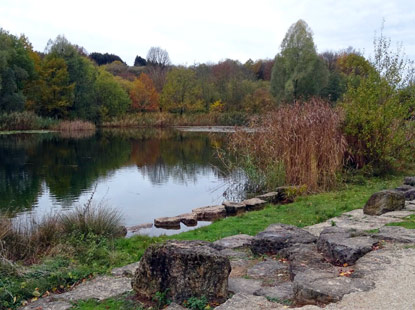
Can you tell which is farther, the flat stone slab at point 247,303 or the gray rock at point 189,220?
the gray rock at point 189,220

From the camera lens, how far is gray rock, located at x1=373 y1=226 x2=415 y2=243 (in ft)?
15.7

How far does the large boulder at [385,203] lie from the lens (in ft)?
21.5

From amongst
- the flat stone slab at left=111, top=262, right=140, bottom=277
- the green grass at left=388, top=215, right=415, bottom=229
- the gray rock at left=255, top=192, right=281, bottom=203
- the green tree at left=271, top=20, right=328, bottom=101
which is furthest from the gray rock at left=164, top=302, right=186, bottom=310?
the green tree at left=271, top=20, right=328, bottom=101

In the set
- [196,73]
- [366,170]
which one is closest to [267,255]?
[366,170]

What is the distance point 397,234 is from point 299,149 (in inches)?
213

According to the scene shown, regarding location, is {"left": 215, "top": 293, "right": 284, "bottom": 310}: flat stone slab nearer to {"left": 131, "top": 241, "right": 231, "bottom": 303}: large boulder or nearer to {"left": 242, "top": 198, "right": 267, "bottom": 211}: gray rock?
A: {"left": 131, "top": 241, "right": 231, "bottom": 303}: large boulder

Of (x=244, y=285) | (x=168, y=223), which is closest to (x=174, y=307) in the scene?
(x=244, y=285)

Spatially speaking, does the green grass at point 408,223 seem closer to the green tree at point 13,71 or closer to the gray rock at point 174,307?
the gray rock at point 174,307

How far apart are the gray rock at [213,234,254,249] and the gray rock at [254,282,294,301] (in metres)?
1.41

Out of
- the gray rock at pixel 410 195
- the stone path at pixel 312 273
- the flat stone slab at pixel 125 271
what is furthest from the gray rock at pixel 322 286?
the gray rock at pixel 410 195

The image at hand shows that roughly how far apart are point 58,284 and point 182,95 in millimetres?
44181

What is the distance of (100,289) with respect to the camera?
13.6ft

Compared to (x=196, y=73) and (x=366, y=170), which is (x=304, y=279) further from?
(x=196, y=73)

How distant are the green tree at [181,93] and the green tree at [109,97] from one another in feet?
17.5
